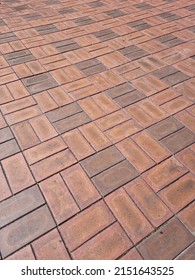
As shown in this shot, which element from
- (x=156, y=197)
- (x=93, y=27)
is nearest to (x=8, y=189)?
(x=156, y=197)

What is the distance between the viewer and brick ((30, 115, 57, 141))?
216cm

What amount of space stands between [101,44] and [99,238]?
2.68 metres

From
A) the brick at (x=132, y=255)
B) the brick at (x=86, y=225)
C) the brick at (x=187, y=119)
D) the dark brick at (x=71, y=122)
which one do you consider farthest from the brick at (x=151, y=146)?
the brick at (x=132, y=255)

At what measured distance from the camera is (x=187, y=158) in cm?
200

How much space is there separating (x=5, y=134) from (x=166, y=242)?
156 centimetres

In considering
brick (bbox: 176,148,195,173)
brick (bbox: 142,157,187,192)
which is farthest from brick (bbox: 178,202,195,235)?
brick (bbox: 176,148,195,173)

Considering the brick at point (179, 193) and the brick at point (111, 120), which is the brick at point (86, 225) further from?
the brick at point (111, 120)

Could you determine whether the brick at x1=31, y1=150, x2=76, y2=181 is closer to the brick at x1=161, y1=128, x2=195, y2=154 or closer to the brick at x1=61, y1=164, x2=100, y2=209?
the brick at x1=61, y1=164, x2=100, y2=209

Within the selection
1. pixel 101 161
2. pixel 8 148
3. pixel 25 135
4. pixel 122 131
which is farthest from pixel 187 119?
pixel 8 148

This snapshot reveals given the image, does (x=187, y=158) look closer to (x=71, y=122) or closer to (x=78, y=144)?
(x=78, y=144)

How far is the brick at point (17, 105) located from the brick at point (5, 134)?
0.24 meters

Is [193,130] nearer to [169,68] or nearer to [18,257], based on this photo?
[169,68]

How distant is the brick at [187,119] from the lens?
2266 millimetres

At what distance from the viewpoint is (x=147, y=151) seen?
6.72 feet
